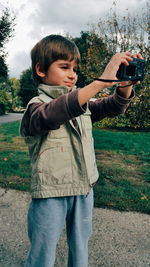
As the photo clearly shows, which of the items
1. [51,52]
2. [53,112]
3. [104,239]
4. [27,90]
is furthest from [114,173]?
[27,90]

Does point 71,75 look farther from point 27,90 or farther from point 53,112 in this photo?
point 27,90

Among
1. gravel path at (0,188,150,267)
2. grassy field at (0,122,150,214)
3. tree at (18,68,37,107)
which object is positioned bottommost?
tree at (18,68,37,107)

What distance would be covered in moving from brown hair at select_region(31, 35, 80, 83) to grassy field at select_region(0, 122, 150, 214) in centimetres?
181

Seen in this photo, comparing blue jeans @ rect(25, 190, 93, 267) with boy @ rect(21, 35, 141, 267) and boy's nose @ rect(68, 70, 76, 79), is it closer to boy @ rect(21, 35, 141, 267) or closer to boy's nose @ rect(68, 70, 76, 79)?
boy @ rect(21, 35, 141, 267)

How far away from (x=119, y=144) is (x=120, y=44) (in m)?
5.76

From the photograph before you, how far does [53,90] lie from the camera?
1.42 m

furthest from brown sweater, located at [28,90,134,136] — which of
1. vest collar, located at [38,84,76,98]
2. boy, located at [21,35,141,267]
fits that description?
vest collar, located at [38,84,76,98]

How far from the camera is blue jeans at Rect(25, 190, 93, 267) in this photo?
1.42 meters

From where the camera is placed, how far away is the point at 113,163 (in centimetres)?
461

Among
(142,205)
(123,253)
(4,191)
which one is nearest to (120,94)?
(123,253)

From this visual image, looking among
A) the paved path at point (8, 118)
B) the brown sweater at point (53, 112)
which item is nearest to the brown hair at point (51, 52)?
the brown sweater at point (53, 112)

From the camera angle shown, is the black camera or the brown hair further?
the brown hair

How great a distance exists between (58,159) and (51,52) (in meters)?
0.57

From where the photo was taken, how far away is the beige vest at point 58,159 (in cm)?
141
